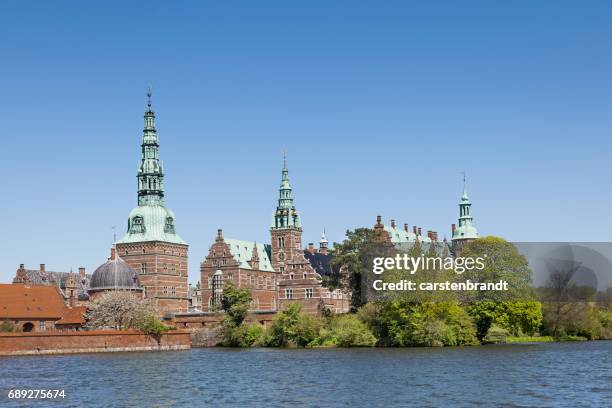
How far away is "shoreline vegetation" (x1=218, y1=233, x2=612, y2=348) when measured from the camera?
250 feet

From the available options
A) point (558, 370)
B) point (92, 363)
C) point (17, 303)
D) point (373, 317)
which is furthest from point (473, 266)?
point (17, 303)

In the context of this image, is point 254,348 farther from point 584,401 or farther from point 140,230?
point 584,401

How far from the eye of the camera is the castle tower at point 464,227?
148250 mm

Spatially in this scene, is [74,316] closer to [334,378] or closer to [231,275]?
[231,275]

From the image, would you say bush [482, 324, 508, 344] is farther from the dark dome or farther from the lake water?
the dark dome

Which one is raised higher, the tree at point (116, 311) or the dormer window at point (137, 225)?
the dormer window at point (137, 225)

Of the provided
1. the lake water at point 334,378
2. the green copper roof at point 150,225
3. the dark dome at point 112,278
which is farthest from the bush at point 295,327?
the green copper roof at point 150,225

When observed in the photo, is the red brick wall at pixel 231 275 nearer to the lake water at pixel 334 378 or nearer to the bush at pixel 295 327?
the bush at pixel 295 327

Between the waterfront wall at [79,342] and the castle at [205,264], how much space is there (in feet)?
95.0

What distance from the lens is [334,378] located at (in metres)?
51.7

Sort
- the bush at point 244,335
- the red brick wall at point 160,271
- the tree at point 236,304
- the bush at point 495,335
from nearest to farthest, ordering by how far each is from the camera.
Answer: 1. the bush at point 495,335
2. the bush at point 244,335
3. the tree at point 236,304
4. the red brick wall at point 160,271

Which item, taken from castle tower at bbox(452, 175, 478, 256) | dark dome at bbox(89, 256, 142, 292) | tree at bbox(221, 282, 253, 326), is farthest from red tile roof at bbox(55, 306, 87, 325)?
castle tower at bbox(452, 175, 478, 256)

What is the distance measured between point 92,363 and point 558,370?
110ft

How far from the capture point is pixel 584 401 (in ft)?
133
